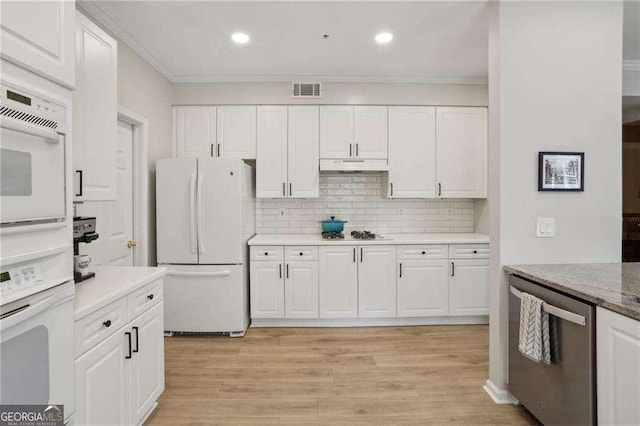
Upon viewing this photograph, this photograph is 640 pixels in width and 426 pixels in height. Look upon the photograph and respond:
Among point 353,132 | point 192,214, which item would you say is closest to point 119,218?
point 192,214

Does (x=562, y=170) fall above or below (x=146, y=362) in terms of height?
above

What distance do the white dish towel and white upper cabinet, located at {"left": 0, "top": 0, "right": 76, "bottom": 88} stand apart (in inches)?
96.0

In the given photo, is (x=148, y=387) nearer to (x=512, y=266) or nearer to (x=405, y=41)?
(x=512, y=266)

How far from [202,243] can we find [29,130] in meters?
2.19

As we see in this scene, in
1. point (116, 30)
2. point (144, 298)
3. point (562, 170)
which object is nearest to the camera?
point (144, 298)

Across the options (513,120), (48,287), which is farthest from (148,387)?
(513,120)

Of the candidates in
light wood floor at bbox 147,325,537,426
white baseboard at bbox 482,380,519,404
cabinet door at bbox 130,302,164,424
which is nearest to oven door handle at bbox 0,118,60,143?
cabinet door at bbox 130,302,164,424

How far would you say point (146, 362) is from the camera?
Answer: 1.88 m

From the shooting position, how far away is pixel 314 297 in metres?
3.42

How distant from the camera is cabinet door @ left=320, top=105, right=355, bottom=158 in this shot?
Answer: 3.70 meters

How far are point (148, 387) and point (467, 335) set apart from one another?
2.88 metres

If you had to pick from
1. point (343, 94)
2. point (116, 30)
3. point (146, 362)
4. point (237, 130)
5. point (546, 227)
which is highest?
point (116, 30)

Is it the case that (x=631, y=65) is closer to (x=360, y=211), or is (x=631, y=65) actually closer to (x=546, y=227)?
(x=546, y=227)

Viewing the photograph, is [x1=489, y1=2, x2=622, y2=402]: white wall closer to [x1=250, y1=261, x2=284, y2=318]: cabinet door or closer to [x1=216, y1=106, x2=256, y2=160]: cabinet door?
[x1=250, y1=261, x2=284, y2=318]: cabinet door
